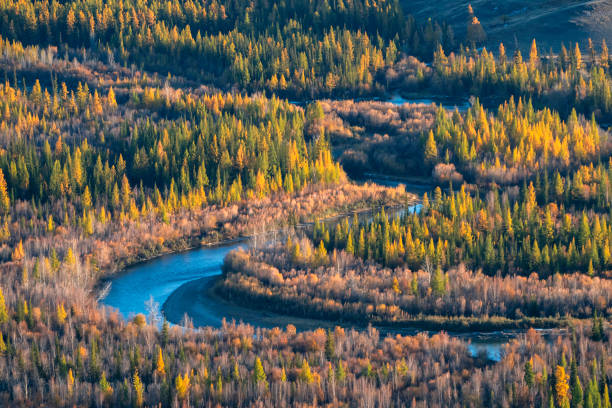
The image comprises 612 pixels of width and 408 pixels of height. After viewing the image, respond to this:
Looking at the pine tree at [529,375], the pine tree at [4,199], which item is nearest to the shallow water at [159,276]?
the pine tree at [4,199]

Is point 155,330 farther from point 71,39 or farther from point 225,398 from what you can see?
point 71,39

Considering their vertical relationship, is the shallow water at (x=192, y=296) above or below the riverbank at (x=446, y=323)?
below

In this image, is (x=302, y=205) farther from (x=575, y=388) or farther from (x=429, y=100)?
(x=575, y=388)

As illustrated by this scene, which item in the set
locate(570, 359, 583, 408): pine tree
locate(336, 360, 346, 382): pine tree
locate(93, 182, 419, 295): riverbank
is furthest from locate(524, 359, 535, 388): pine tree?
locate(93, 182, 419, 295): riverbank

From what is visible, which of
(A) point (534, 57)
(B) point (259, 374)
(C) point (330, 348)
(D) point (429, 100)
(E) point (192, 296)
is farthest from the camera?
(D) point (429, 100)

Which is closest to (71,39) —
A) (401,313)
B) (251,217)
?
(251,217)

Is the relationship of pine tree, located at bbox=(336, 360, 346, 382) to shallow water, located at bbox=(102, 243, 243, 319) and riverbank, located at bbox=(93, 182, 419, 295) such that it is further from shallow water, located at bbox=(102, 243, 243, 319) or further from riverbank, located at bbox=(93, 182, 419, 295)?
riverbank, located at bbox=(93, 182, 419, 295)

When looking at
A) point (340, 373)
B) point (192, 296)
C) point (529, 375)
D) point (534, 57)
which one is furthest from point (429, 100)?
point (529, 375)

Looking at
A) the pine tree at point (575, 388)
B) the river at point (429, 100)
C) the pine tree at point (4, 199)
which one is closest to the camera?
the pine tree at point (575, 388)

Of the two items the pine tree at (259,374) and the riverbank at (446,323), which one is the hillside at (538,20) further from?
the pine tree at (259,374)
